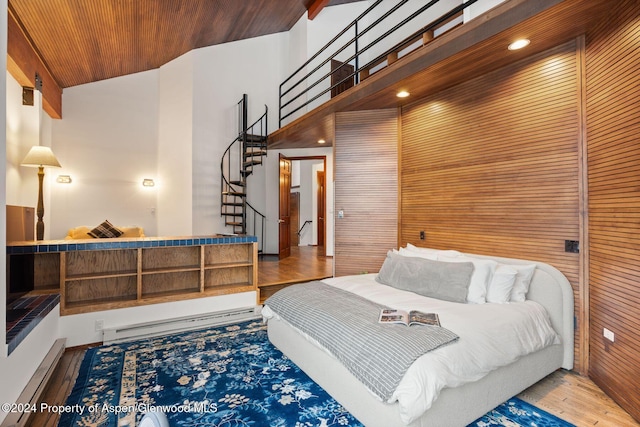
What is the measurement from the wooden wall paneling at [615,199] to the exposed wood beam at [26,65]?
5318 mm

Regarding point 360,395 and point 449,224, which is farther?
point 449,224

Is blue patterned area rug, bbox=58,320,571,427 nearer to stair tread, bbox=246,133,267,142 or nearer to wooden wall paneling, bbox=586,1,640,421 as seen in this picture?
wooden wall paneling, bbox=586,1,640,421

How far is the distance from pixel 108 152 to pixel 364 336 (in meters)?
5.99

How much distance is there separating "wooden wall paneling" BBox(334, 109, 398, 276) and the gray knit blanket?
1.70m

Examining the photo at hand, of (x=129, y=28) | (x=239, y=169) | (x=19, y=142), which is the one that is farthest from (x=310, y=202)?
(x=19, y=142)

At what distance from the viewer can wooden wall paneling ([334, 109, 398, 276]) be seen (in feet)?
14.4

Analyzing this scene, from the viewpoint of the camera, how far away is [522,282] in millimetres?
2768

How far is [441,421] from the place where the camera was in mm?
1812

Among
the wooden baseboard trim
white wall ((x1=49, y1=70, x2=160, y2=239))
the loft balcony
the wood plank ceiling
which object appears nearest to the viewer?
the wooden baseboard trim

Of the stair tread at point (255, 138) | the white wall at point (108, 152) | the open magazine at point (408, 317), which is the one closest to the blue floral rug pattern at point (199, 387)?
the open magazine at point (408, 317)

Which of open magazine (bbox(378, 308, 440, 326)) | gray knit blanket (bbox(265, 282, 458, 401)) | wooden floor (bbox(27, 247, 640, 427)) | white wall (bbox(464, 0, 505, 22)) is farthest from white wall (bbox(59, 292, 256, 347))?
white wall (bbox(464, 0, 505, 22))

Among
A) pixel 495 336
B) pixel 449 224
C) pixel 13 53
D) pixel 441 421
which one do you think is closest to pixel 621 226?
pixel 495 336

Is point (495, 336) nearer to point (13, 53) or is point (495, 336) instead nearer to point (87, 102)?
point (13, 53)

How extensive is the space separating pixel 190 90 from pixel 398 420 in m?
6.29
